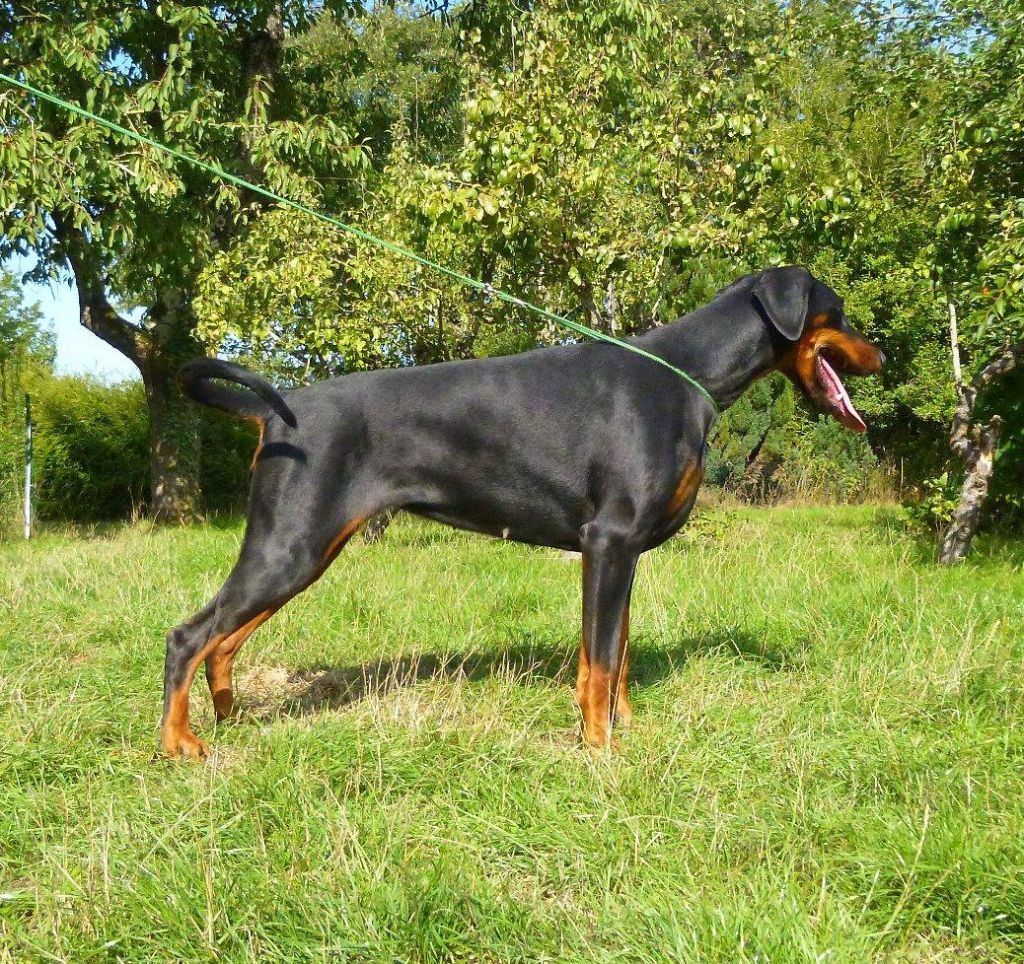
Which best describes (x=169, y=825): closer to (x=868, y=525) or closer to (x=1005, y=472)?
(x=1005, y=472)

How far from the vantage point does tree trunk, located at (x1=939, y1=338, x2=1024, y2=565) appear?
25.4 ft

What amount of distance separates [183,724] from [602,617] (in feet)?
5.58

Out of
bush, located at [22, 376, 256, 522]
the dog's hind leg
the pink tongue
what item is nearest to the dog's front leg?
the dog's hind leg

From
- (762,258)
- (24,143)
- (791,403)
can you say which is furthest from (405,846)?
(791,403)

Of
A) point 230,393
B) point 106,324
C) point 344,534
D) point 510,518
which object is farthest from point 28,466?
point 510,518

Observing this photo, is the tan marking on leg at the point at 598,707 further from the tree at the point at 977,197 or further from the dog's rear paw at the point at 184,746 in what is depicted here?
the tree at the point at 977,197

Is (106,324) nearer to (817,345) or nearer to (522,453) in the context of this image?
A: (522,453)

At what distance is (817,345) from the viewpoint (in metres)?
4.45

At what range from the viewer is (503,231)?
8281 millimetres

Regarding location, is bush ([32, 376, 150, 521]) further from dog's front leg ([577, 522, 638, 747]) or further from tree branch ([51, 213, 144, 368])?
dog's front leg ([577, 522, 638, 747])

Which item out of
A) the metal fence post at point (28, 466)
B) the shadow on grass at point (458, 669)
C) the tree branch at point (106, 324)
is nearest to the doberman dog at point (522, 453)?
the shadow on grass at point (458, 669)

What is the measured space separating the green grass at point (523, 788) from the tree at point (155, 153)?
4.82 metres

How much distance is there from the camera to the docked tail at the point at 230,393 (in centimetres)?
405

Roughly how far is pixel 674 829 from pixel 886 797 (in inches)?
28.2
